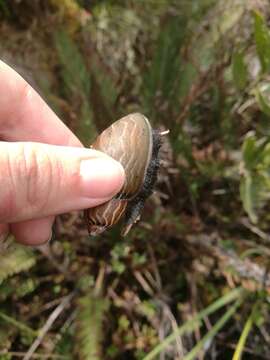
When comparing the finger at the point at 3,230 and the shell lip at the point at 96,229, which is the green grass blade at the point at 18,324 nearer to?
the finger at the point at 3,230

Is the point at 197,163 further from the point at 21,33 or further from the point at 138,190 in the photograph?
the point at 21,33

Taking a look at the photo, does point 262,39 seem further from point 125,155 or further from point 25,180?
point 25,180

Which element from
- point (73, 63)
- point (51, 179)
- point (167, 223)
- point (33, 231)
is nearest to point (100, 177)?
point (51, 179)

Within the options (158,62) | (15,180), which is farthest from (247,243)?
(15,180)

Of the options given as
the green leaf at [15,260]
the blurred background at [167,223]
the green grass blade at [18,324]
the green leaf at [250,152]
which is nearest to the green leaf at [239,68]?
the blurred background at [167,223]

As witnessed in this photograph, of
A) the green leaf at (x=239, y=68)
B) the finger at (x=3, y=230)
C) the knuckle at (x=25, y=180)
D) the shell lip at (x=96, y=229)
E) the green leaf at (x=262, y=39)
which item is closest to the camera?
the knuckle at (x=25, y=180)

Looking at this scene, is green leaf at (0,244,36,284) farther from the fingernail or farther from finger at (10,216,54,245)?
the fingernail
